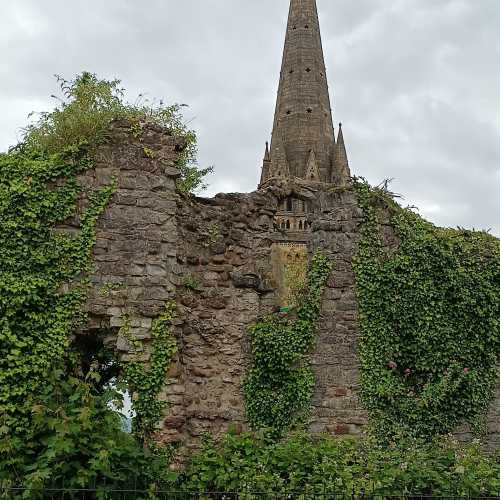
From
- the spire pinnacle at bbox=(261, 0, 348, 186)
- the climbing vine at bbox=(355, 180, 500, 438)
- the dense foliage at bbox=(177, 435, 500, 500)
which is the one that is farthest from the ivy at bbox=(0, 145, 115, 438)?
the spire pinnacle at bbox=(261, 0, 348, 186)

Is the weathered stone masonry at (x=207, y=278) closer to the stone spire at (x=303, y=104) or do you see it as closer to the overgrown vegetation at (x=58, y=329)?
the overgrown vegetation at (x=58, y=329)

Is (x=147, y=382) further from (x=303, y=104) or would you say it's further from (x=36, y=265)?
(x=303, y=104)

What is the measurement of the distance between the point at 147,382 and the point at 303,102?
34.5m

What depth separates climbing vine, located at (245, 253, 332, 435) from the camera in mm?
7570

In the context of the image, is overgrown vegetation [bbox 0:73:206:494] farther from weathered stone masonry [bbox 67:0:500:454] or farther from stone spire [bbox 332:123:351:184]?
stone spire [bbox 332:123:351:184]

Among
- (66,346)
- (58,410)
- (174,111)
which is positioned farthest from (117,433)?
(174,111)

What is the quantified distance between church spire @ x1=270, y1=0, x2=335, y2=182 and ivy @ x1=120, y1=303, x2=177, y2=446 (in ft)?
111

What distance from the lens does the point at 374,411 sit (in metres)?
7.65

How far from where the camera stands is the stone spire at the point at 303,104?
3950 centimetres

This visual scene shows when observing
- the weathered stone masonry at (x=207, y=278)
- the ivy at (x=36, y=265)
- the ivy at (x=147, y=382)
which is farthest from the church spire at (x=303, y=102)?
the ivy at (x=147, y=382)

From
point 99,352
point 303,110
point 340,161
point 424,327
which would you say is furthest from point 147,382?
point 340,161

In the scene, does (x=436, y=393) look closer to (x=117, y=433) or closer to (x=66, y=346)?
(x=117, y=433)

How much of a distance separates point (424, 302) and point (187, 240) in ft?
10.0

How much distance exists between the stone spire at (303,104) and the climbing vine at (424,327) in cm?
3227
